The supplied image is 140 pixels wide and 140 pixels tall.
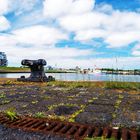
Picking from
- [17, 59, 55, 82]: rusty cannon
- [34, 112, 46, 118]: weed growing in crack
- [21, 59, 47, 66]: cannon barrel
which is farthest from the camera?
[21, 59, 47, 66]: cannon barrel

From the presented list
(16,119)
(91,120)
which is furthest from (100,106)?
(16,119)

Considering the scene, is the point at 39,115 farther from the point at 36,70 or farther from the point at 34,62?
the point at 36,70

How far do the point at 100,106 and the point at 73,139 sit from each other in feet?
7.32

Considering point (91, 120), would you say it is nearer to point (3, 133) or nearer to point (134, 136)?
point (134, 136)

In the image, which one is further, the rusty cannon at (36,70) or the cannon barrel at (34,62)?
the cannon barrel at (34,62)

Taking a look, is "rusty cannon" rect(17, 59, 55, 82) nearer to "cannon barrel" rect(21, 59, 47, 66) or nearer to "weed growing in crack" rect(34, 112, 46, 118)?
"cannon barrel" rect(21, 59, 47, 66)

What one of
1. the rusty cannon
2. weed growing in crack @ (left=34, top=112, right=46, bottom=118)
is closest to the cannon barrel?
the rusty cannon

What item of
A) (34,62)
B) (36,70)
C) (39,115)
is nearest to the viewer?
(39,115)

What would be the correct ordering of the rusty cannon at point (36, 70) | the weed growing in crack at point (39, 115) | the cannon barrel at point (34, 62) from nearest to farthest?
the weed growing in crack at point (39, 115) < the rusty cannon at point (36, 70) < the cannon barrel at point (34, 62)

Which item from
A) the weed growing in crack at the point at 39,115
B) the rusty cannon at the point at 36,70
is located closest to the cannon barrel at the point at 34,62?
the rusty cannon at the point at 36,70

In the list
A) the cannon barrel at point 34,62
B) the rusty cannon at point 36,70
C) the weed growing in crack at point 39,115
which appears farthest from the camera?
the cannon barrel at point 34,62

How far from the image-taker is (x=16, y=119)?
4359mm

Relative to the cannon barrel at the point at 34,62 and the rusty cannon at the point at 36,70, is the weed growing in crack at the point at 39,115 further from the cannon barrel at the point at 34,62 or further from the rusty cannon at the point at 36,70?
the cannon barrel at the point at 34,62

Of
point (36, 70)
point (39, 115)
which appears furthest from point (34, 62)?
point (39, 115)
